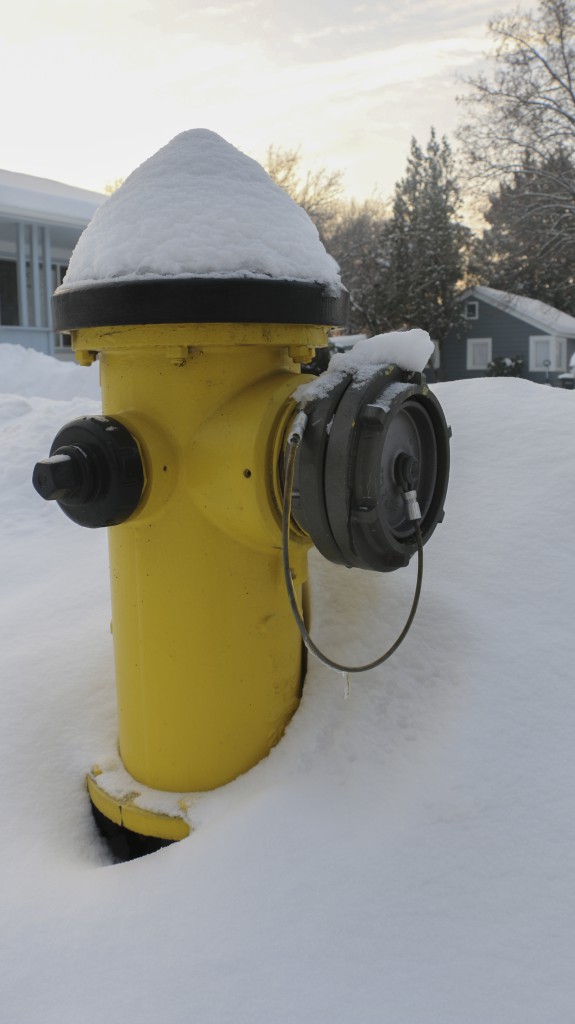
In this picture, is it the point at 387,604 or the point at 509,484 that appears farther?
the point at 509,484

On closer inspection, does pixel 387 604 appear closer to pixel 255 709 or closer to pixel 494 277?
pixel 255 709

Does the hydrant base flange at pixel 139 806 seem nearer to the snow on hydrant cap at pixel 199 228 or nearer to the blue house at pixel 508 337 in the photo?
the snow on hydrant cap at pixel 199 228

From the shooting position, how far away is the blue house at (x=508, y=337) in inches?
974

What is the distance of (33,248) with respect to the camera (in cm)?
1413

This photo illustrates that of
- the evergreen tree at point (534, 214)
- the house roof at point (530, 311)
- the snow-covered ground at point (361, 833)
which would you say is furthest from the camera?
the house roof at point (530, 311)

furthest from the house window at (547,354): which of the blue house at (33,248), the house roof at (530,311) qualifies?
the blue house at (33,248)

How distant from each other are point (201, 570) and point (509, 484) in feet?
3.47

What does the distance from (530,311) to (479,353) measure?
219 centimetres

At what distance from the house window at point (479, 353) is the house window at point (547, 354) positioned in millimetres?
1492

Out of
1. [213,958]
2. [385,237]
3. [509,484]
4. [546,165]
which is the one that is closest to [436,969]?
[213,958]

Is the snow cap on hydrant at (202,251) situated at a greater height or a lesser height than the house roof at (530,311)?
lesser

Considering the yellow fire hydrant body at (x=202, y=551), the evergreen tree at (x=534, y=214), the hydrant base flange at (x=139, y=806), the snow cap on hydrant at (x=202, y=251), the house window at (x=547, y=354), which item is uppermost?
the evergreen tree at (x=534, y=214)

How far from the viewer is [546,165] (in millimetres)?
20266

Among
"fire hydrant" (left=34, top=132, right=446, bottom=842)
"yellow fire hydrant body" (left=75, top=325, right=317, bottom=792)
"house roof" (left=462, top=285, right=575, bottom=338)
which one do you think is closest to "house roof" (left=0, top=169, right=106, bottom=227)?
"fire hydrant" (left=34, top=132, right=446, bottom=842)
